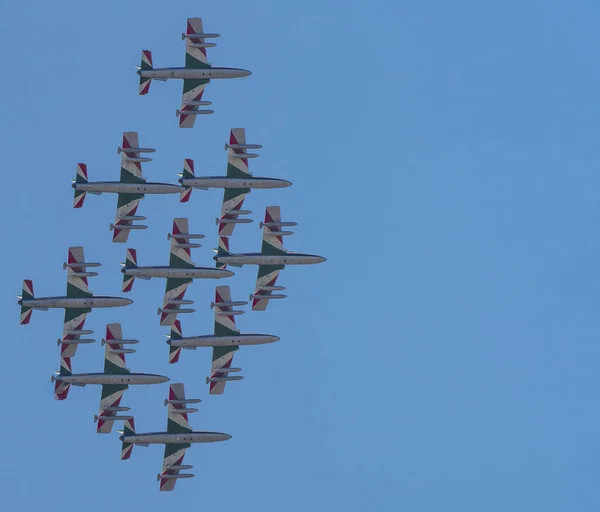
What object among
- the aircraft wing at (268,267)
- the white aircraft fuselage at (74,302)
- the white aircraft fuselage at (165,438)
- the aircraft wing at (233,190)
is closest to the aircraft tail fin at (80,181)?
the white aircraft fuselage at (74,302)

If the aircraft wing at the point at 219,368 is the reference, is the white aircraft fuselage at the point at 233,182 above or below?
above

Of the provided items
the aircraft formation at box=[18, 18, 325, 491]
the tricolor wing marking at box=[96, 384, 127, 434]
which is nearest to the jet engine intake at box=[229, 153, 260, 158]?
the aircraft formation at box=[18, 18, 325, 491]

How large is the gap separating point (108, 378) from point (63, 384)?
3759mm

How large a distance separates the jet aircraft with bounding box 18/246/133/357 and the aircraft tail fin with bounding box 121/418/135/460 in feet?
24.2

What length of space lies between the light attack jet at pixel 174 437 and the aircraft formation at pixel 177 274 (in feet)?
0.27

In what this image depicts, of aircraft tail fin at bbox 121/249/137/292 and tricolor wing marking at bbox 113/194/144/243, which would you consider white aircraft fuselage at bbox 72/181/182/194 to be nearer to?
tricolor wing marking at bbox 113/194/144/243

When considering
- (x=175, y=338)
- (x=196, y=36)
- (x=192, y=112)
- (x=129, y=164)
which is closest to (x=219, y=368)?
(x=175, y=338)

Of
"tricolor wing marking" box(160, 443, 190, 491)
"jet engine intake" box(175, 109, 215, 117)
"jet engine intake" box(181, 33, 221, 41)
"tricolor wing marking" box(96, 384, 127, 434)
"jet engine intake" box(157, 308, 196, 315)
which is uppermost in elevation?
"jet engine intake" box(181, 33, 221, 41)

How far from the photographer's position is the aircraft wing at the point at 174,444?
149875 millimetres

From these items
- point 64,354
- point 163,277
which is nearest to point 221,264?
point 163,277

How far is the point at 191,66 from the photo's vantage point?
494 feet

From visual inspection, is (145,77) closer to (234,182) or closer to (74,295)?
(234,182)

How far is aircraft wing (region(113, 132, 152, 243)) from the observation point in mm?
149125

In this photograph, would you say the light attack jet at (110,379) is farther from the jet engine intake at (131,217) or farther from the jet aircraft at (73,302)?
the jet engine intake at (131,217)
